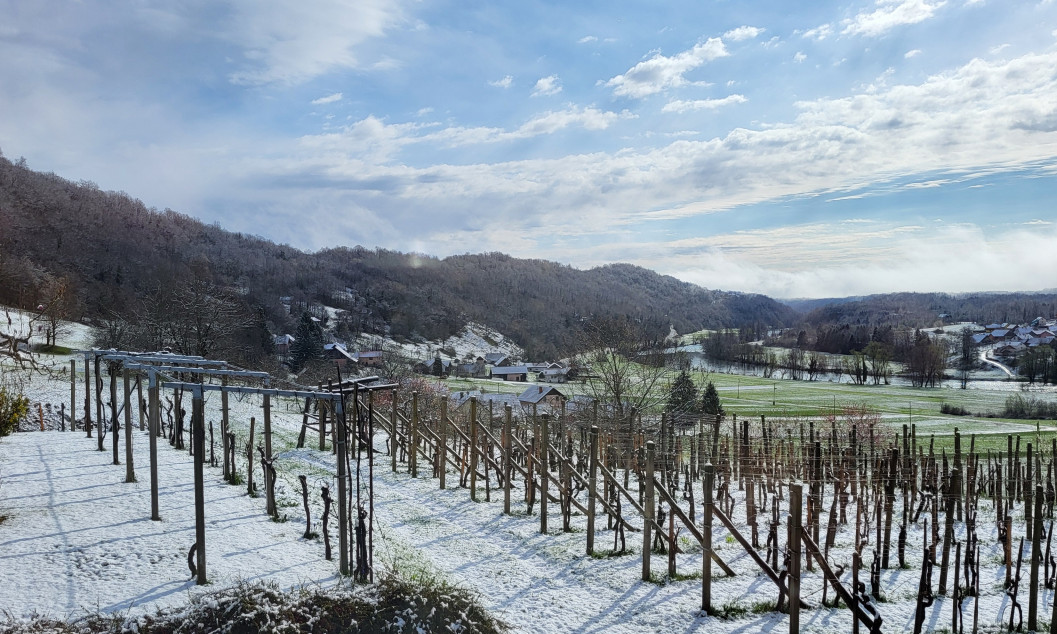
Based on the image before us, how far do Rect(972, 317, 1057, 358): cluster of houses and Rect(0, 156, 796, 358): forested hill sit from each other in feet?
156

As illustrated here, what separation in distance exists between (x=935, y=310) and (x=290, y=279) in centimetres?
15458

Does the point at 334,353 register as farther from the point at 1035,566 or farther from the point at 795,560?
the point at 1035,566

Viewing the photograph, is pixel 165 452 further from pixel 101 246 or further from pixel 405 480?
pixel 101 246

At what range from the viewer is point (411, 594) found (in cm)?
743

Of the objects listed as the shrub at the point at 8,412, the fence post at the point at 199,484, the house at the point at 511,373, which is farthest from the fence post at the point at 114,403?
the house at the point at 511,373

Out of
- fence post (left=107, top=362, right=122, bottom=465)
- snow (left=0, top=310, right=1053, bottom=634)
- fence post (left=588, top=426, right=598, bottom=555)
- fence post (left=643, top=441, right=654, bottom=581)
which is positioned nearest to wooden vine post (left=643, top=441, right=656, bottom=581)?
fence post (left=643, top=441, right=654, bottom=581)

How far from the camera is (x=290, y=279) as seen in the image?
376ft

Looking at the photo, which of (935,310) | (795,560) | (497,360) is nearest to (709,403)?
(795,560)

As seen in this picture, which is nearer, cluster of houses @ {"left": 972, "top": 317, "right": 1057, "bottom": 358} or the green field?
the green field

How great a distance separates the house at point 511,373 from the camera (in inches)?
3120

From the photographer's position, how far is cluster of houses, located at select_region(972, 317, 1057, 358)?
87250 millimetres

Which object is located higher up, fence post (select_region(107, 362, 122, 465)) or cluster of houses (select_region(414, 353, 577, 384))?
fence post (select_region(107, 362, 122, 465))

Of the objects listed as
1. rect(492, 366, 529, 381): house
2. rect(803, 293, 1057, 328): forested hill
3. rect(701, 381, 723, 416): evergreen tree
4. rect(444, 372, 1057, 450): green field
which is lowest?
rect(492, 366, 529, 381): house

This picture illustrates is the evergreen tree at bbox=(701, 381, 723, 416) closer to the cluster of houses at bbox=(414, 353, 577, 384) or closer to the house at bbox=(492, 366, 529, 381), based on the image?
the cluster of houses at bbox=(414, 353, 577, 384)
